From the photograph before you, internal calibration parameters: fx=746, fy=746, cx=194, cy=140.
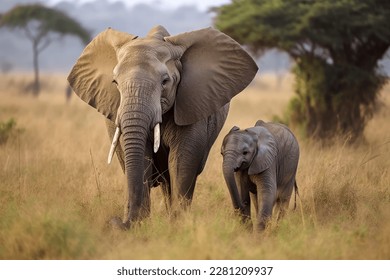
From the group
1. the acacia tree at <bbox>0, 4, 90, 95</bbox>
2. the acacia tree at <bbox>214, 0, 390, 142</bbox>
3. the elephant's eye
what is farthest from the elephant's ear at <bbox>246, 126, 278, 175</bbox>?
the acacia tree at <bbox>0, 4, 90, 95</bbox>

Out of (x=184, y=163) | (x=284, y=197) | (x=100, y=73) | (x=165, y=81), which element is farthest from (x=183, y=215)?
(x=100, y=73)

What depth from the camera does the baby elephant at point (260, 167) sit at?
6.48 meters

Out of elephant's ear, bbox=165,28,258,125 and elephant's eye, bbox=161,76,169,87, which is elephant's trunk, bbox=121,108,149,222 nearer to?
elephant's eye, bbox=161,76,169,87

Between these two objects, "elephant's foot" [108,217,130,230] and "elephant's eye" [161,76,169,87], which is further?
"elephant's foot" [108,217,130,230]

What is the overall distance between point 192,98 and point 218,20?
767 centimetres

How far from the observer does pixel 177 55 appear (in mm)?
6566

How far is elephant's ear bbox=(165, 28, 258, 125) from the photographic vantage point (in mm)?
6598

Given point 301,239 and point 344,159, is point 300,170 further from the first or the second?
point 301,239

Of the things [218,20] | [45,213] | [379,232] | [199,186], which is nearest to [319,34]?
[218,20]

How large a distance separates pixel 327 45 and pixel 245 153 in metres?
7.29

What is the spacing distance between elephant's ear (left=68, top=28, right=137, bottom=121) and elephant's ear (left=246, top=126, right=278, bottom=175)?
1291 millimetres

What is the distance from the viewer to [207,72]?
6.81m

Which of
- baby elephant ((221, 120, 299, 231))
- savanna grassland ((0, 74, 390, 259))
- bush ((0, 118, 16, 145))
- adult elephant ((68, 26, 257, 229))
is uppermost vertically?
adult elephant ((68, 26, 257, 229))

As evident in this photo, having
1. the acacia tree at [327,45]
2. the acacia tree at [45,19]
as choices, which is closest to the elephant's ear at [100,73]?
the acacia tree at [327,45]
